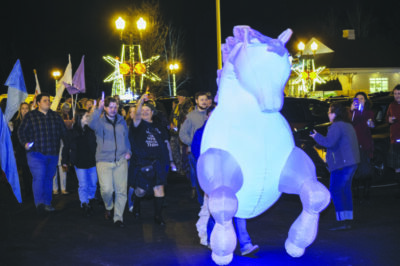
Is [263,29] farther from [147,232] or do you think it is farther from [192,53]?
[147,232]

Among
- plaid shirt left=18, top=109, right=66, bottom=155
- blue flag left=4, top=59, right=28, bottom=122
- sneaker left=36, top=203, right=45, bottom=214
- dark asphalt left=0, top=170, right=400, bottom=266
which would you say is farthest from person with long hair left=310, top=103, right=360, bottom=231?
blue flag left=4, top=59, right=28, bottom=122

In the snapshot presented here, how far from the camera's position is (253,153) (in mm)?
4414

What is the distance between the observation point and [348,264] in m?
5.48

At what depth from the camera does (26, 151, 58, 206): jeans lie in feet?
28.1

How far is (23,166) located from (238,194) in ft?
24.5

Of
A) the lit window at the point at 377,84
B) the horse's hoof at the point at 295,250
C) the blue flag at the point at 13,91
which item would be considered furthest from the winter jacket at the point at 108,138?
the lit window at the point at 377,84

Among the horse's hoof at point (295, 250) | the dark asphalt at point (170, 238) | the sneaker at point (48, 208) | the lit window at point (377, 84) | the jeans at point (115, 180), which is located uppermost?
the lit window at point (377, 84)

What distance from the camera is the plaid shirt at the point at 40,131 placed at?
8.49m

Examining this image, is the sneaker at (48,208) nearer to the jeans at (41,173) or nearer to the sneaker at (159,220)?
the jeans at (41,173)

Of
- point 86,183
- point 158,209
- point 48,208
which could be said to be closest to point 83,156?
point 86,183

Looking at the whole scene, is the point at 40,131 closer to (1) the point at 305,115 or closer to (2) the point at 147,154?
(2) the point at 147,154

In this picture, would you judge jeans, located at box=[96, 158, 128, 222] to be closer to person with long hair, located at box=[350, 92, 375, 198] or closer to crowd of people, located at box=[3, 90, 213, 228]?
crowd of people, located at box=[3, 90, 213, 228]

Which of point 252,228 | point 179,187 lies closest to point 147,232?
point 252,228

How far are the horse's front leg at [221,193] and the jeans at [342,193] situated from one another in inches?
119
